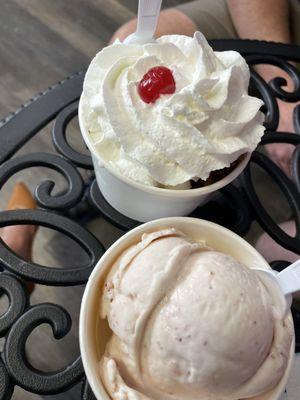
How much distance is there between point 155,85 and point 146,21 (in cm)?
13

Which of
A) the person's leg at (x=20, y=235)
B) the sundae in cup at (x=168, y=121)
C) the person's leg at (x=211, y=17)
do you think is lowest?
the person's leg at (x=20, y=235)

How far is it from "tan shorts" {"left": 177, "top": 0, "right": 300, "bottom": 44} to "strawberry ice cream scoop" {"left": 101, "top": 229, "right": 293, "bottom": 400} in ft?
2.64

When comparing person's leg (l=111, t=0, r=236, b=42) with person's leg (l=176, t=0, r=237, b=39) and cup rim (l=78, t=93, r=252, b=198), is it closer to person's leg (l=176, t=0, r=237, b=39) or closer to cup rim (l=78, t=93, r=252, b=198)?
person's leg (l=176, t=0, r=237, b=39)

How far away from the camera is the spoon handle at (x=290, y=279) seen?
612 millimetres

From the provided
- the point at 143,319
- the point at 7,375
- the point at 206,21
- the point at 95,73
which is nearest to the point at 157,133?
the point at 95,73

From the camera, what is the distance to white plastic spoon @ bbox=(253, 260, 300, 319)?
2.02ft

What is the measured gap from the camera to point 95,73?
2.54ft

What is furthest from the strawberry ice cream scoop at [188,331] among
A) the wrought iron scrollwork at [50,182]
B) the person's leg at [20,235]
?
the person's leg at [20,235]

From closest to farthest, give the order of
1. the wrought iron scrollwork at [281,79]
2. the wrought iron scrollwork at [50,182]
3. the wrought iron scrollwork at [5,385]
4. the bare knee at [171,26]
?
the wrought iron scrollwork at [5,385], the wrought iron scrollwork at [50,182], the wrought iron scrollwork at [281,79], the bare knee at [171,26]

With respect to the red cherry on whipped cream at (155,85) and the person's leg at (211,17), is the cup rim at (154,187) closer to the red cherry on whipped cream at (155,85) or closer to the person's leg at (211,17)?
the red cherry on whipped cream at (155,85)

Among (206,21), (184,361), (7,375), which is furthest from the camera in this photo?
(206,21)

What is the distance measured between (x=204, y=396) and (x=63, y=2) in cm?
182

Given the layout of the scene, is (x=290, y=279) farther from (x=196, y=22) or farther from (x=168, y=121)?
(x=196, y=22)

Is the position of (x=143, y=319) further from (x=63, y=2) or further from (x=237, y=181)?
(x=63, y=2)
